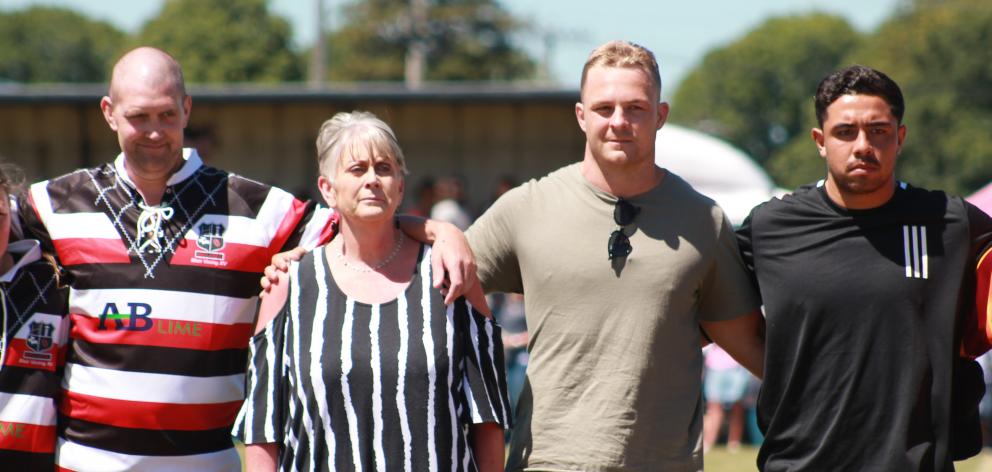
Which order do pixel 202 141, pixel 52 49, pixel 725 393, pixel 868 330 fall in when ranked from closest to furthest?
1. pixel 868 330
2. pixel 202 141
3. pixel 725 393
4. pixel 52 49

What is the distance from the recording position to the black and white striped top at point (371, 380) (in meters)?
3.62

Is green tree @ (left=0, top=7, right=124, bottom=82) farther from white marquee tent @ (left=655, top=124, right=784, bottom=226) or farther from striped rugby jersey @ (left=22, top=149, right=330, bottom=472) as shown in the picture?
striped rugby jersey @ (left=22, top=149, right=330, bottom=472)

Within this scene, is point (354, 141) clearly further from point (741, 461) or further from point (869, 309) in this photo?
point (741, 461)

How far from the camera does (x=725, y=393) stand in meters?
11.2

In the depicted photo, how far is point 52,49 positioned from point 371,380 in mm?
72883

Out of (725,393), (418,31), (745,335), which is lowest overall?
(725,393)

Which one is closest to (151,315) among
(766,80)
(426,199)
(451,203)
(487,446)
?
(487,446)

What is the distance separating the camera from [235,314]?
4.06 meters

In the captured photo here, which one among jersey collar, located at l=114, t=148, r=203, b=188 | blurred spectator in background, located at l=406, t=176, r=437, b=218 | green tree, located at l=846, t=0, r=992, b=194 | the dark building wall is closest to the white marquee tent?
the dark building wall

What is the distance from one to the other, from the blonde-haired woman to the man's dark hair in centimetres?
127

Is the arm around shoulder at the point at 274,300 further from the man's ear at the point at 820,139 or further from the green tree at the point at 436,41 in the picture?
the green tree at the point at 436,41

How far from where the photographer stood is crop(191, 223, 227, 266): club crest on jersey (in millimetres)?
4047

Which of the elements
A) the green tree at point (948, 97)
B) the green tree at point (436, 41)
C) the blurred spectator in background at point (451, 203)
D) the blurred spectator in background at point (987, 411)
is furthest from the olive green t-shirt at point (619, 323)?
the green tree at point (948, 97)

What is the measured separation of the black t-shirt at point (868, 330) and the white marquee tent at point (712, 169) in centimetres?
1017
